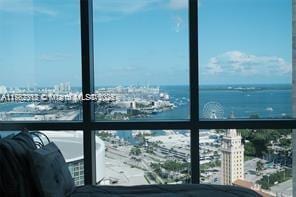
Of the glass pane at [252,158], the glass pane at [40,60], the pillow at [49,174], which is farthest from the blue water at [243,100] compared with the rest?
the pillow at [49,174]

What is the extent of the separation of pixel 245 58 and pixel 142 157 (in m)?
1.24

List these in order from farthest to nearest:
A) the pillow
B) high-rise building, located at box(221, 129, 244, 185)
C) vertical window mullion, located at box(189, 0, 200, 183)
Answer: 1. high-rise building, located at box(221, 129, 244, 185)
2. vertical window mullion, located at box(189, 0, 200, 183)
3. the pillow

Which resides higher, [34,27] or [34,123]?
[34,27]

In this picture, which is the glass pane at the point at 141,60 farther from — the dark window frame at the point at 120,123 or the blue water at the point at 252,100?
the blue water at the point at 252,100

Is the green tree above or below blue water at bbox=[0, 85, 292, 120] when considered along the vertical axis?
below

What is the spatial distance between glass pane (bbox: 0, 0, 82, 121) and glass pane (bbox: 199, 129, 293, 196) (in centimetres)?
120

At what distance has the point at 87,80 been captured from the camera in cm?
325

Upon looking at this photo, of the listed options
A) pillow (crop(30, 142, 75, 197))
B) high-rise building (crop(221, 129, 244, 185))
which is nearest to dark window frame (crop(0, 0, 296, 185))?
high-rise building (crop(221, 129, 244, 185))

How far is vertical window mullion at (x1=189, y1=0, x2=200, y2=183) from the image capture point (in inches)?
126

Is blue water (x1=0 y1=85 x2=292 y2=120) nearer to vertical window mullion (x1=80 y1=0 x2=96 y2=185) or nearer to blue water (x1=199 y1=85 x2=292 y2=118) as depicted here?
blue water (x1=199 y1=85 x2=292 y2=118)

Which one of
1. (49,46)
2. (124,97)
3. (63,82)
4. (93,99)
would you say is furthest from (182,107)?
(49,46)

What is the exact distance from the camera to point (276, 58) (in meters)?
3.27

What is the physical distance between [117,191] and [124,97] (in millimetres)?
1141

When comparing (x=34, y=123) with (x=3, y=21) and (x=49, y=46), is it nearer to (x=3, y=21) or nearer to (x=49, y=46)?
(x=49, y=46)
